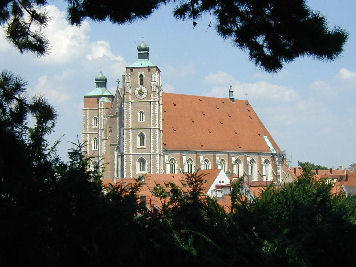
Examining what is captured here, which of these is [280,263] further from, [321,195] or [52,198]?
[321,195]

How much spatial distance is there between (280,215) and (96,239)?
4612mm

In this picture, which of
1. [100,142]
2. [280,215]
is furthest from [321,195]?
[100,142]

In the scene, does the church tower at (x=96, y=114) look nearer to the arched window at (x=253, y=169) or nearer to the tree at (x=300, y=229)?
the arched window at (x=253, y=169)

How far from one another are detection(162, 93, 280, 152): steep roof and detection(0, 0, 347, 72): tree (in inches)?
1877

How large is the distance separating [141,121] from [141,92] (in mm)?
2914

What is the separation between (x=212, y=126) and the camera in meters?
60.5

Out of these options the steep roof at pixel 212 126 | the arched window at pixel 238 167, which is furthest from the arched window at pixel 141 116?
the arched window at pixel 238 167

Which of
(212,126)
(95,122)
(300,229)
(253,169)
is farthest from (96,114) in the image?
(300,229)

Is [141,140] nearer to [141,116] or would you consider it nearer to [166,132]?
[141,116]

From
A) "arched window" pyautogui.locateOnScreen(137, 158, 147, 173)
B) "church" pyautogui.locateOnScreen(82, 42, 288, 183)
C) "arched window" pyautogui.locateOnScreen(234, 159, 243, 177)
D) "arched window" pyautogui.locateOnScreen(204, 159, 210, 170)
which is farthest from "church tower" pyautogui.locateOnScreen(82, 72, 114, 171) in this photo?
"arched window" pyautogui.locateOnScreen(234, 159, 243, 177)

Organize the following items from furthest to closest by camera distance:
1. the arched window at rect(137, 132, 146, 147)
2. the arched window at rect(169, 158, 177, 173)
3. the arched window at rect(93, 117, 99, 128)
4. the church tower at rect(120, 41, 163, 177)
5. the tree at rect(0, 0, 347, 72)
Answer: the arched window at rect(93, 117, 99, 128) → the arched window at rect(169, 158, 177, 173) → the arched window at rect(137, 132, 146, 147) → the church tower at rect(120, 41, 163, 177) → the tree at rect(0, 0, 347, 72)

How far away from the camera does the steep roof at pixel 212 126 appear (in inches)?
2244

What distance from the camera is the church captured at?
2079 inches

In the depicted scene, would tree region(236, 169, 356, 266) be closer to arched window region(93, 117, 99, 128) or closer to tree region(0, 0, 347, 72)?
tree region(0, 0, 347, 72)
